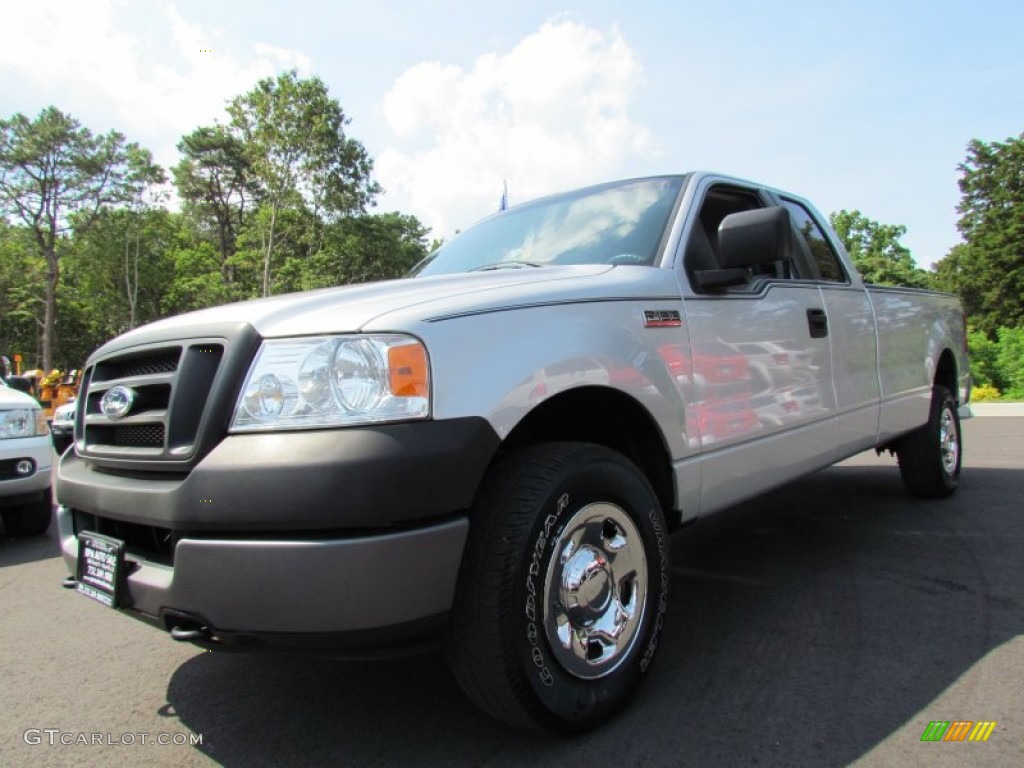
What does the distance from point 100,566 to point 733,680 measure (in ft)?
6.65

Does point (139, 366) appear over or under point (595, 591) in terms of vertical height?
over

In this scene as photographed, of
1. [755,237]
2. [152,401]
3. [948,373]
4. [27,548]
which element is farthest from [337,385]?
[948,373]

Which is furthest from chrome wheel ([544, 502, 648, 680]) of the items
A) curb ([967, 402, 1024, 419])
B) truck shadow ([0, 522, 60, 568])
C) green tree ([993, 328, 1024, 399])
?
green tree ([993, 328, 1024, 399])

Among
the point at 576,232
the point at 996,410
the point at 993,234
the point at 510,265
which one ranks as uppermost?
the point at 993,234

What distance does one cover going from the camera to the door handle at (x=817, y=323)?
3.37m

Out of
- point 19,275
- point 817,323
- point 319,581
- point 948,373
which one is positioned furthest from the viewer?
point 19,275

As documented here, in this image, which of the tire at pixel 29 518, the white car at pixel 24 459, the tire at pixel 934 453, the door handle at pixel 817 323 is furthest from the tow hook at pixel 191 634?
the tire at pixel 934 453

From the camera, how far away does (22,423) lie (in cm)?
511

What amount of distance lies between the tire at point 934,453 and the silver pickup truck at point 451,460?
8.44 ft

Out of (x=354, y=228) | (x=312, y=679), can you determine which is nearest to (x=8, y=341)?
(x=354, y=228)

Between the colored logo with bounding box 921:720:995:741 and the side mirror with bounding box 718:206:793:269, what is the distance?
1.61m

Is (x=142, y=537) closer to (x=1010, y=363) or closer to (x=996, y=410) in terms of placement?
(x=996, y=410)

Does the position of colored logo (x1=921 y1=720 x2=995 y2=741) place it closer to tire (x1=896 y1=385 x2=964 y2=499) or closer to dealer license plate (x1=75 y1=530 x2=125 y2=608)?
dealer license plate (x1=75 y1=530 x2=125 y2=608)

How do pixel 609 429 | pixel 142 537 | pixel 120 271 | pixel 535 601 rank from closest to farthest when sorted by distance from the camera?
pixel 535 601, pixel 142 537, pixel 609 429, pixel 120 271
